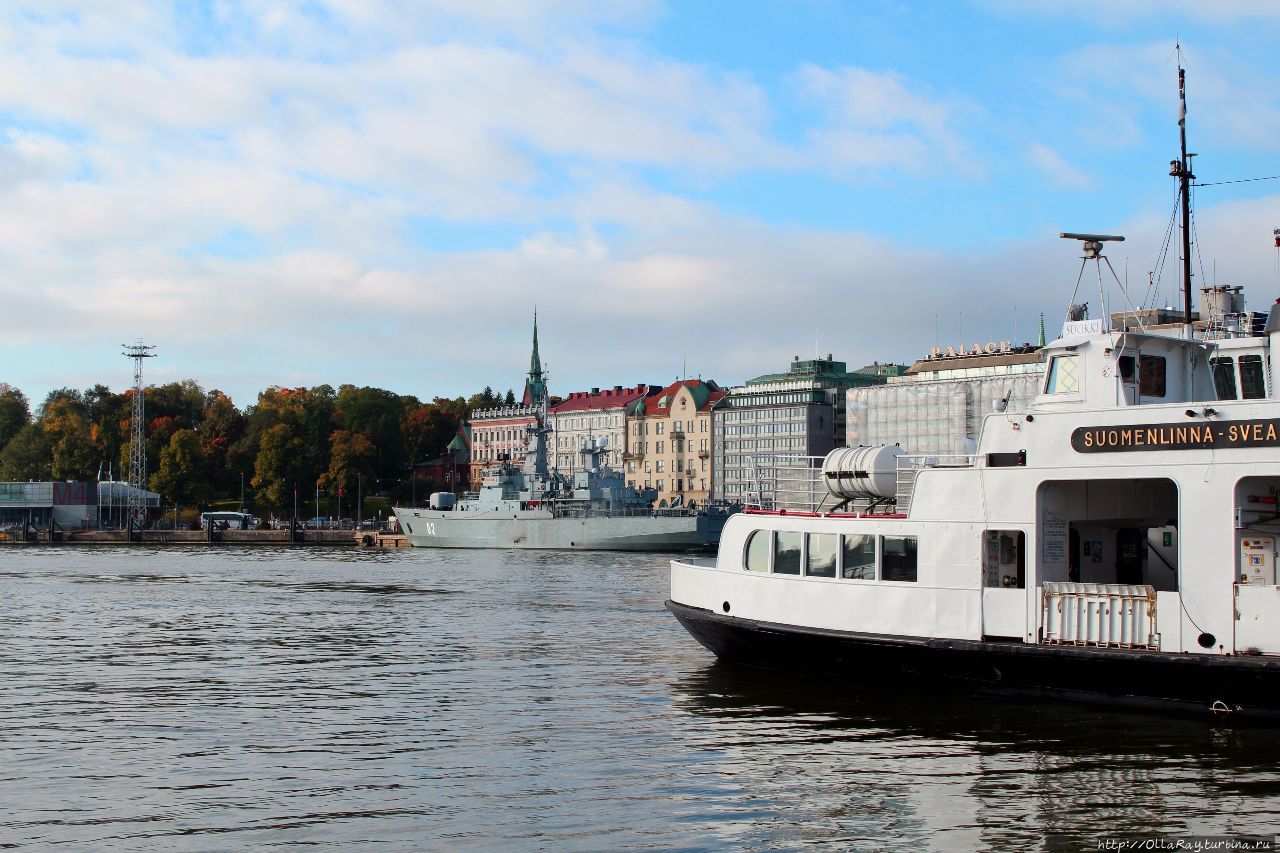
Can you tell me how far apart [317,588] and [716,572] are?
30902 mm

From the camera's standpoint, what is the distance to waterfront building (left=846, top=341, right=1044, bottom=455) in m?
118

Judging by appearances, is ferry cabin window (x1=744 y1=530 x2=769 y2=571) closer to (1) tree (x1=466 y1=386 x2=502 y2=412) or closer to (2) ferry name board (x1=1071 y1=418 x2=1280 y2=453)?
(2) ferry name board (x1=1071 y1=418 x2=1280 y2=453)

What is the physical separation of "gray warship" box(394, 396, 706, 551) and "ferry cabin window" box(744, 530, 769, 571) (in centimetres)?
6732

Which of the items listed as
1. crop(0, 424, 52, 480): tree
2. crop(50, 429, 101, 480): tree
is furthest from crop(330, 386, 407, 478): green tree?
crop(0, 424, 52, 480): tree

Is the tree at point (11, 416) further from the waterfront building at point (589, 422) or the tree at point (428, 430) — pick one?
the waterfront building at point (589, 422)

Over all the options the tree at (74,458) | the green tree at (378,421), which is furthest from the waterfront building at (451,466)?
the tree at (74,458)

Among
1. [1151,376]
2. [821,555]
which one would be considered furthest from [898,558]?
[1151,376]

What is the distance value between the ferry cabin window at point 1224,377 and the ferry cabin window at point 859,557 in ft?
18.4

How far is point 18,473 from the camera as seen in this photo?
155 m

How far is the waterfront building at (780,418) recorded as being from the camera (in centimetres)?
13800

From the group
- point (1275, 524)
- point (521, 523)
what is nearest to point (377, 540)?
point (521, 523)

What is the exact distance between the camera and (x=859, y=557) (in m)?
20.9

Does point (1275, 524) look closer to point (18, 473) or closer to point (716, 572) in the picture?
point (716, 572)

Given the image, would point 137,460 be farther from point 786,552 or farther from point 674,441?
A: point 786,552
